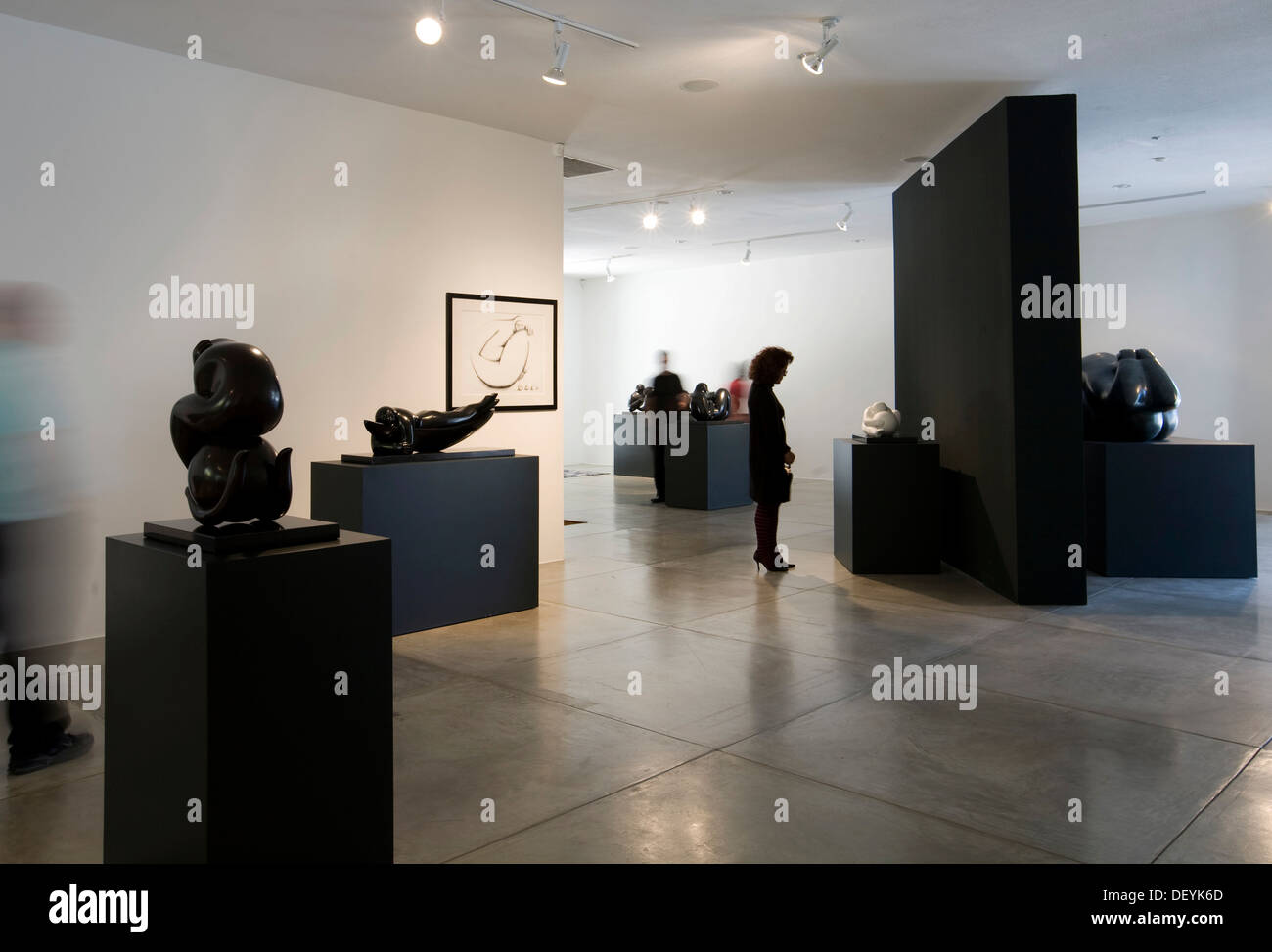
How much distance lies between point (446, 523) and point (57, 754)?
2.52 m

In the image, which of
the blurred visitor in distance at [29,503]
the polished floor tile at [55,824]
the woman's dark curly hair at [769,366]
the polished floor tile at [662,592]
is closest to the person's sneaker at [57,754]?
the blurred visitor in distance at [29,503]

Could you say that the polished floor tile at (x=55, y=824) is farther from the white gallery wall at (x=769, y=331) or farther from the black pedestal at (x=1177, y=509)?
the white gallery wall at (x=769, y=331)

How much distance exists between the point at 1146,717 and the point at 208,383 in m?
3.94

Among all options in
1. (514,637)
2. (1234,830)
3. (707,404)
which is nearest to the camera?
(1234,830)

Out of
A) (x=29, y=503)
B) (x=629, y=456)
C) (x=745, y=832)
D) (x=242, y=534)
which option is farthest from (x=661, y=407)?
(x=242, y=534)

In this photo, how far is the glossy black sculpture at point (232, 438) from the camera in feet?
8.30

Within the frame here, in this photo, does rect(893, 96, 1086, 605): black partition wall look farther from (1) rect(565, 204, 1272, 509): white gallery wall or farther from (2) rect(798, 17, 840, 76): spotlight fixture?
(1) rect(565, 204, 1272, 509): white gallery wall

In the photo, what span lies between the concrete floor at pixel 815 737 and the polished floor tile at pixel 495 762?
0.01 metres

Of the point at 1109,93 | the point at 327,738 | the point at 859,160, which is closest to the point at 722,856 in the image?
the point at 327,738

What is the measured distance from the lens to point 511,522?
6.17 m

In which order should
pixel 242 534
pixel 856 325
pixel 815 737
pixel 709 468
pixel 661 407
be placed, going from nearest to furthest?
pixel 242 534 < pixel 815 737 < pixel 709 468 < pixel 661 407 < pixel 856 325

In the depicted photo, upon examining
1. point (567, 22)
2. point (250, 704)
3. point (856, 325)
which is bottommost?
point (250, 704)

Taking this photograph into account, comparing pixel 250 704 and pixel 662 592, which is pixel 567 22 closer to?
pixel 662 592

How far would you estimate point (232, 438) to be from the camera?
2.60 m
